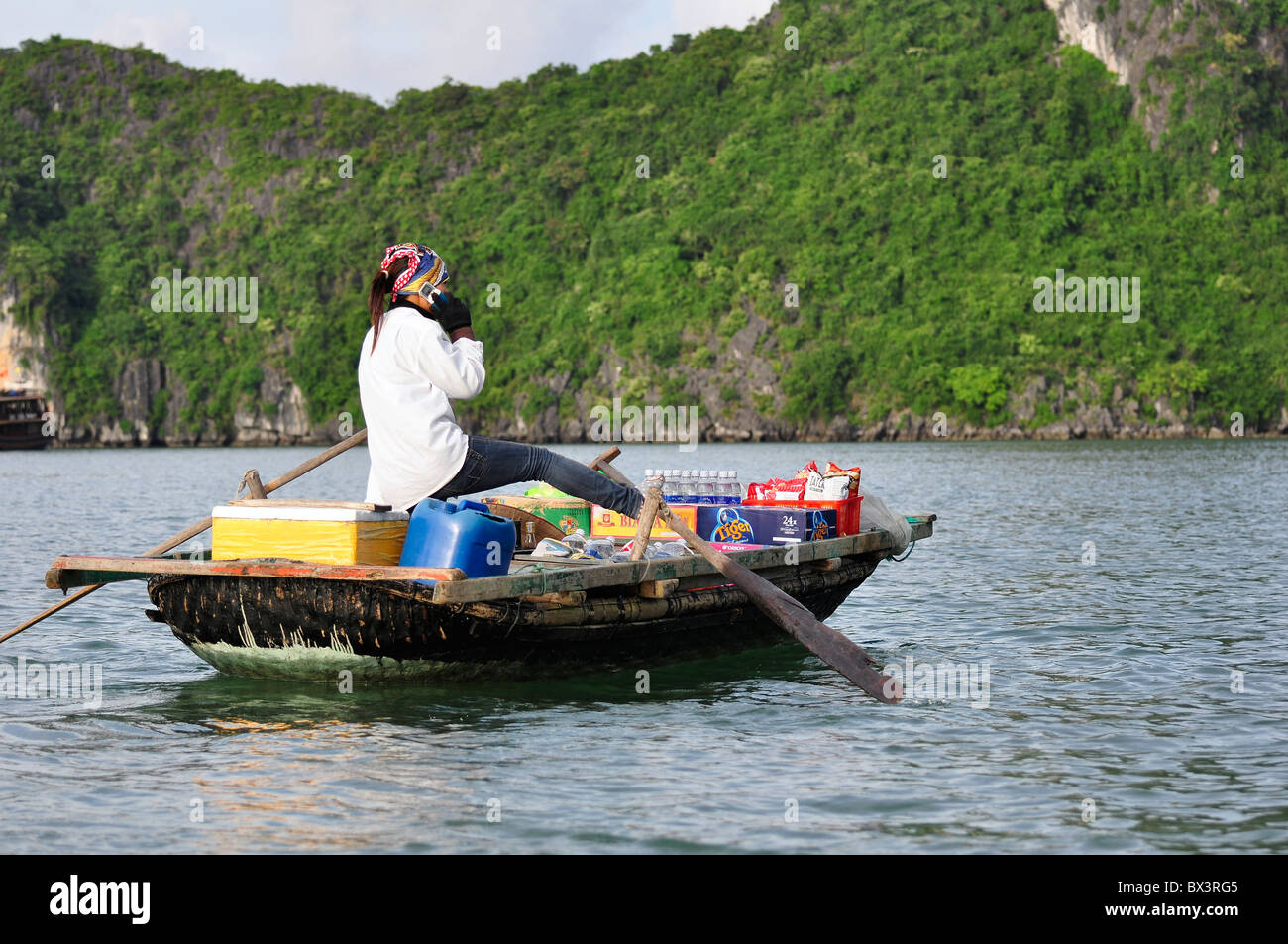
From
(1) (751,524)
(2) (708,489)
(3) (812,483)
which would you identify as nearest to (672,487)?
(2) (708,489)

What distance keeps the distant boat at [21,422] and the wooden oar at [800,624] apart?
81.3 meters

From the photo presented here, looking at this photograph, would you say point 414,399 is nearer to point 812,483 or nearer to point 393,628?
point 393,628

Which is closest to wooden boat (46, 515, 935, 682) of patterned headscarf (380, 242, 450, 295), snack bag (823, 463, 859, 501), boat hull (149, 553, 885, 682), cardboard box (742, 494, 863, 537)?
boat hull (149, 553, 885, 682)

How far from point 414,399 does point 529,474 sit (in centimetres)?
94

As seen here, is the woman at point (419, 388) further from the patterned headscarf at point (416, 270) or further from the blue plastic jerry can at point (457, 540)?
the blue plastic jerry can at point (457, 540)

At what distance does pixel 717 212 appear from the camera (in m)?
101

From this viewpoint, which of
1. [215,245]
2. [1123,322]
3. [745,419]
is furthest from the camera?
[215,245]

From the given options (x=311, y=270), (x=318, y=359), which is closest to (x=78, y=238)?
(x=311, y=270)

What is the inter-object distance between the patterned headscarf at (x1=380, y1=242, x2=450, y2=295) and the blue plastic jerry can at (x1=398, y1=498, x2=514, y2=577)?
132 cm

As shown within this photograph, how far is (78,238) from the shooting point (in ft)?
389

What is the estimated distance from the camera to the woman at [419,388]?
880 centimetres

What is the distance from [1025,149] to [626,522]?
91.6 meters

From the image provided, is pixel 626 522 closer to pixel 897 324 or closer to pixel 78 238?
pixel 897 324

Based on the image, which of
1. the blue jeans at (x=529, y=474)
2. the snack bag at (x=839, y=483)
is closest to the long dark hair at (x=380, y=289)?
the blue jeans at (x=529, y=474)
